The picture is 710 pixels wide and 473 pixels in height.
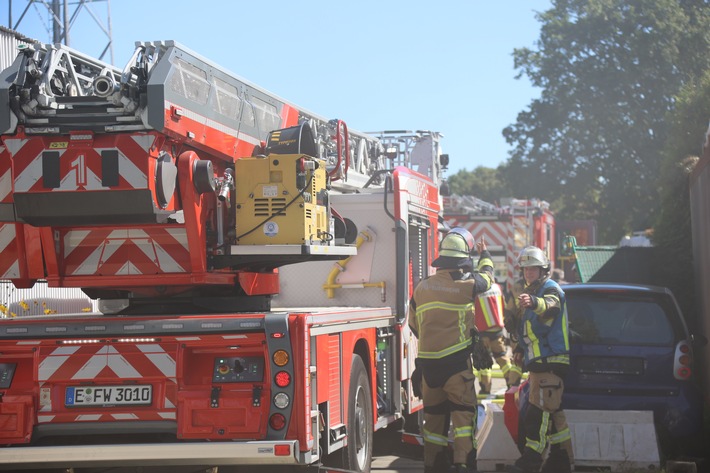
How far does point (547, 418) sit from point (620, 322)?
4.43 ft

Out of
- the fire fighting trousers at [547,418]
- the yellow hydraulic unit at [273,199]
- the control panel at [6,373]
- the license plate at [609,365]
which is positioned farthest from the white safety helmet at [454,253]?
the control panel at [6,373]

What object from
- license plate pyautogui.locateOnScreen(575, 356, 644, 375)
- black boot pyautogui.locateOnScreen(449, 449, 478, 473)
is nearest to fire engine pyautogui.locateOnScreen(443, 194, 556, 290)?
license plate pyautogui.locateOnScreen(575, 356, 644, 375)

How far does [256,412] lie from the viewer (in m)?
6.47

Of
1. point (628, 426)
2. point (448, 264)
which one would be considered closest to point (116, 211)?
point (448, 264)

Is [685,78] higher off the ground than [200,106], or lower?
higher

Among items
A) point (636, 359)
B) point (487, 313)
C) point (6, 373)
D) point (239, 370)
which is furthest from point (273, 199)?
point (487, 313)

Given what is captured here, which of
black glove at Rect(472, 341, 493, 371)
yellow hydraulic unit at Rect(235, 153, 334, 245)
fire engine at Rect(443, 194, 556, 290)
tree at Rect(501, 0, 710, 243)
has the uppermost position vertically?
tree at Rect(501, 0, 710, 243)

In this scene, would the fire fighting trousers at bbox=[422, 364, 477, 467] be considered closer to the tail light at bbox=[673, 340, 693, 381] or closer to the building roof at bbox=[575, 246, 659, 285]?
the tail light at bbox=[673, 340, 693, 381]

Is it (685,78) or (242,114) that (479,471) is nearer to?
(242,114)

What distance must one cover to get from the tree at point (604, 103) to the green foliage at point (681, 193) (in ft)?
77.4

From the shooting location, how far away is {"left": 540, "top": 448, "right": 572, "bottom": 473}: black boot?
8211 mm

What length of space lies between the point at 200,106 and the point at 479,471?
392 centimetres

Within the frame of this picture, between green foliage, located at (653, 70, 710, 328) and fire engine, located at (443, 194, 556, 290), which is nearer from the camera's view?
green foliage, located at (653, 70, 710, 328)

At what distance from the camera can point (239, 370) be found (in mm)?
6590
